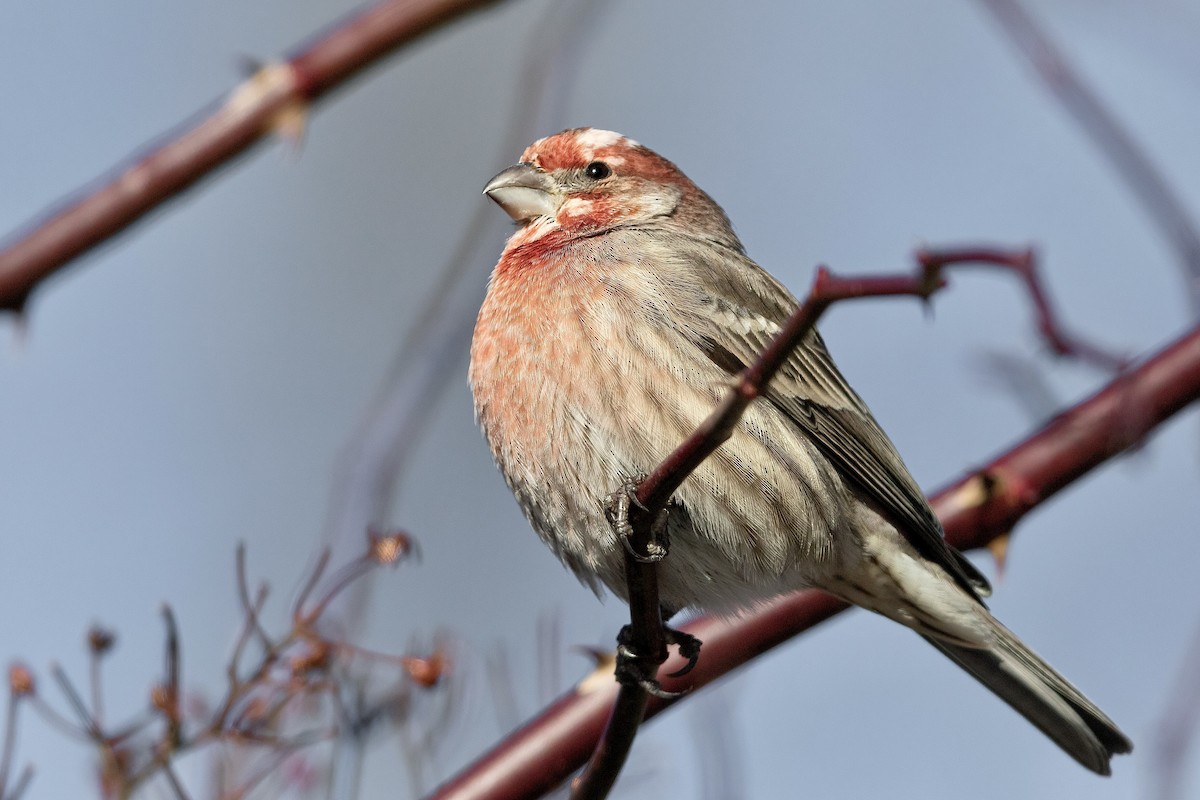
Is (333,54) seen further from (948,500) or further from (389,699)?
(948,500)

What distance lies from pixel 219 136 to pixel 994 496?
9.45ft

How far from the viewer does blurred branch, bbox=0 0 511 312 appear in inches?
109

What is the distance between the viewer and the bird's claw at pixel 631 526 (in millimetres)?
3932

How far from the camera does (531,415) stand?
17.3 ft

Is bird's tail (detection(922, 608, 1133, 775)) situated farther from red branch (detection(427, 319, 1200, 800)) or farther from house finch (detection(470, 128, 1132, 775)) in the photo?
red branch (detection(427, 319, 1200, 800))

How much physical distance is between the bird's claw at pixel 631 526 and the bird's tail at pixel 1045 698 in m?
1.86

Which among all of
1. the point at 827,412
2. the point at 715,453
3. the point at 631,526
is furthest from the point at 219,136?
the point at 827,412

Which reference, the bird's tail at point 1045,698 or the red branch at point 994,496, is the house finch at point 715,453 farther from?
the red branch at point 994,496

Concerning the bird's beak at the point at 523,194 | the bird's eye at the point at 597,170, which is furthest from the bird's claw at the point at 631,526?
the bird's eye at the point at 597,170

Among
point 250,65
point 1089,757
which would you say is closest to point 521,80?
point 250,65

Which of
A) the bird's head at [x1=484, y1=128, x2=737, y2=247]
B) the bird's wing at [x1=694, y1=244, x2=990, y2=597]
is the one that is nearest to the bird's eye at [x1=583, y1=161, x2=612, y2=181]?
the bird's head at [x1=484, y1=128, x2=737, y2=247]

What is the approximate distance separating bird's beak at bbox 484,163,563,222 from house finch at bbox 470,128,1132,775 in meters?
0.36

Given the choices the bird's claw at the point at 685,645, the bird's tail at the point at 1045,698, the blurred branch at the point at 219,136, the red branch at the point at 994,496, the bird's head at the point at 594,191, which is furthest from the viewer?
the bird's head at the point at 594,191

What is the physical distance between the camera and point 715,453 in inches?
203
